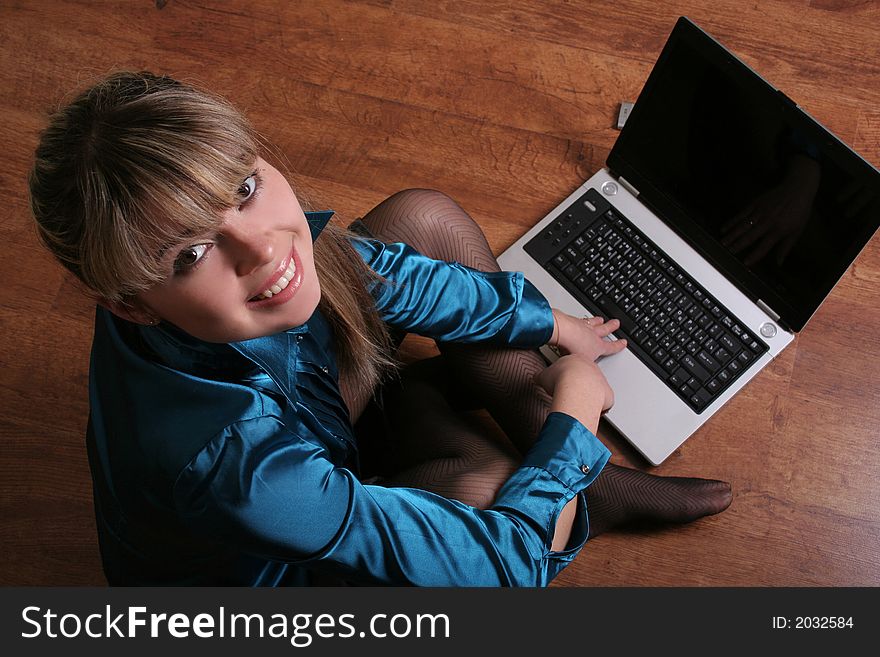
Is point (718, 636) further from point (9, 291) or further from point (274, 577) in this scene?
point (9, 291)

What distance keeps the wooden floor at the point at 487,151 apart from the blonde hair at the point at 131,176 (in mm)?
619

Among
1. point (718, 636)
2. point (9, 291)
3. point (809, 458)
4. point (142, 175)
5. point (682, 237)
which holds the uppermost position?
point (142, 175)

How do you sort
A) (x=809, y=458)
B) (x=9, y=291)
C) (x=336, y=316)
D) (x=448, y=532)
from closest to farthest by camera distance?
(x=448, y=532) < (x=336, y=316) < (x=809, y=458) < (x=9, y=291)

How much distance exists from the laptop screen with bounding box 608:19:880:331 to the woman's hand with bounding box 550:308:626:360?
0.19m

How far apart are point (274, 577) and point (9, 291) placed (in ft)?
2.31

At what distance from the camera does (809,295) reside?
3.75 feet

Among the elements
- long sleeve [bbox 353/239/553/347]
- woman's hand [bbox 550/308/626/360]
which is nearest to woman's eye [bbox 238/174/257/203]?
long sleeve [bbox 353/239/553/347]

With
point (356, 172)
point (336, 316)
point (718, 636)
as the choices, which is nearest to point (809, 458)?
point (718, 636)

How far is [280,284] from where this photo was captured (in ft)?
2.74

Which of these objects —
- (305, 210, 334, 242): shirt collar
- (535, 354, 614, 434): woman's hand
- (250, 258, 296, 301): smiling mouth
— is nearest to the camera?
(250, 258, 296, 301): smiling mouth

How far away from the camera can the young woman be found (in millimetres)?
739

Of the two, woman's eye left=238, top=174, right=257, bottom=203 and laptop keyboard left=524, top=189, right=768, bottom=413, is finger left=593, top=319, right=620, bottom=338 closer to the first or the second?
laptop keyboard left=524, top=189, right=768, bottom=413

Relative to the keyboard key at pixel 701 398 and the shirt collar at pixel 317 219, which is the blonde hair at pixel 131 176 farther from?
the keyboard key at pixel 701 398

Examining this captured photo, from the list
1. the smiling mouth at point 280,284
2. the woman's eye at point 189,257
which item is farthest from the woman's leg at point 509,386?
the woman's eye at point 189,257
